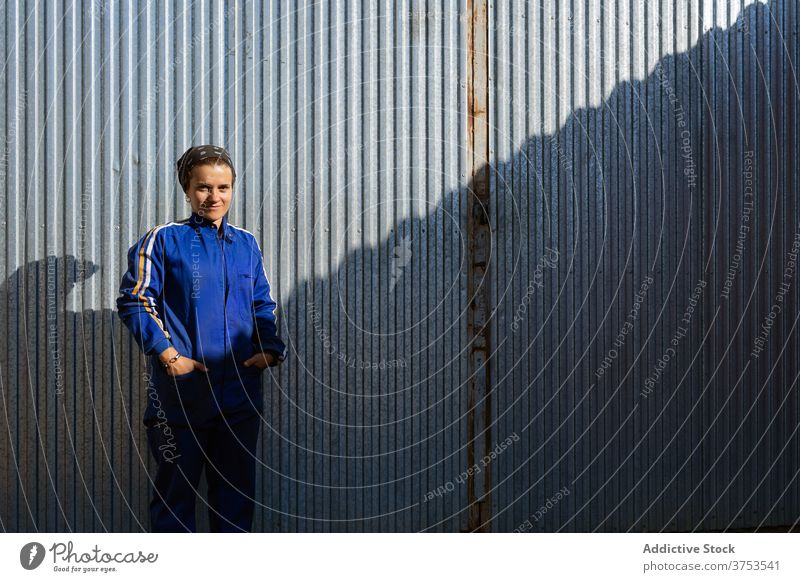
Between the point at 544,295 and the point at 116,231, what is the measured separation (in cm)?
245

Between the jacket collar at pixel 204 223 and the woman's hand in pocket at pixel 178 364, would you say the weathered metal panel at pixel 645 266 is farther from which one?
the woman's hand in pocket at pixel 178 364

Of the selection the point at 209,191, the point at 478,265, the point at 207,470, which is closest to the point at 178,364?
the point at 207,470

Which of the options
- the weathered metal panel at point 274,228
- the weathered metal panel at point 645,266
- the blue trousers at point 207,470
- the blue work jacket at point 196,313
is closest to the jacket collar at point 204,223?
the blue work jacket at point 196,313

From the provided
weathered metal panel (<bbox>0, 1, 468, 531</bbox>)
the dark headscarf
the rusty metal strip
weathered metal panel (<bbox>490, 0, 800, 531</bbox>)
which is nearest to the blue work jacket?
the dark headscarf

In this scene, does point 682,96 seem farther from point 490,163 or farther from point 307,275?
point 307,275

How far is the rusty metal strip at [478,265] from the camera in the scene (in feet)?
19.0

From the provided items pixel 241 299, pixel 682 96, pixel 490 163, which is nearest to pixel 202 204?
pixel 241 299

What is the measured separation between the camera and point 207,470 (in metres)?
5.02

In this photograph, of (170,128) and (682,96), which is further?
(682,96)

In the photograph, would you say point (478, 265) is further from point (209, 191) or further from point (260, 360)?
Result: point (209, 191)

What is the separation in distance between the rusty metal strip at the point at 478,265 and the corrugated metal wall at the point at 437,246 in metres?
0.02

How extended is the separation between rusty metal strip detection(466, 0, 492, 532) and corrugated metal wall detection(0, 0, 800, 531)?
2cm

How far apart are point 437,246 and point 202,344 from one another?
5.21 ft

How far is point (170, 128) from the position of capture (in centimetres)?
557
